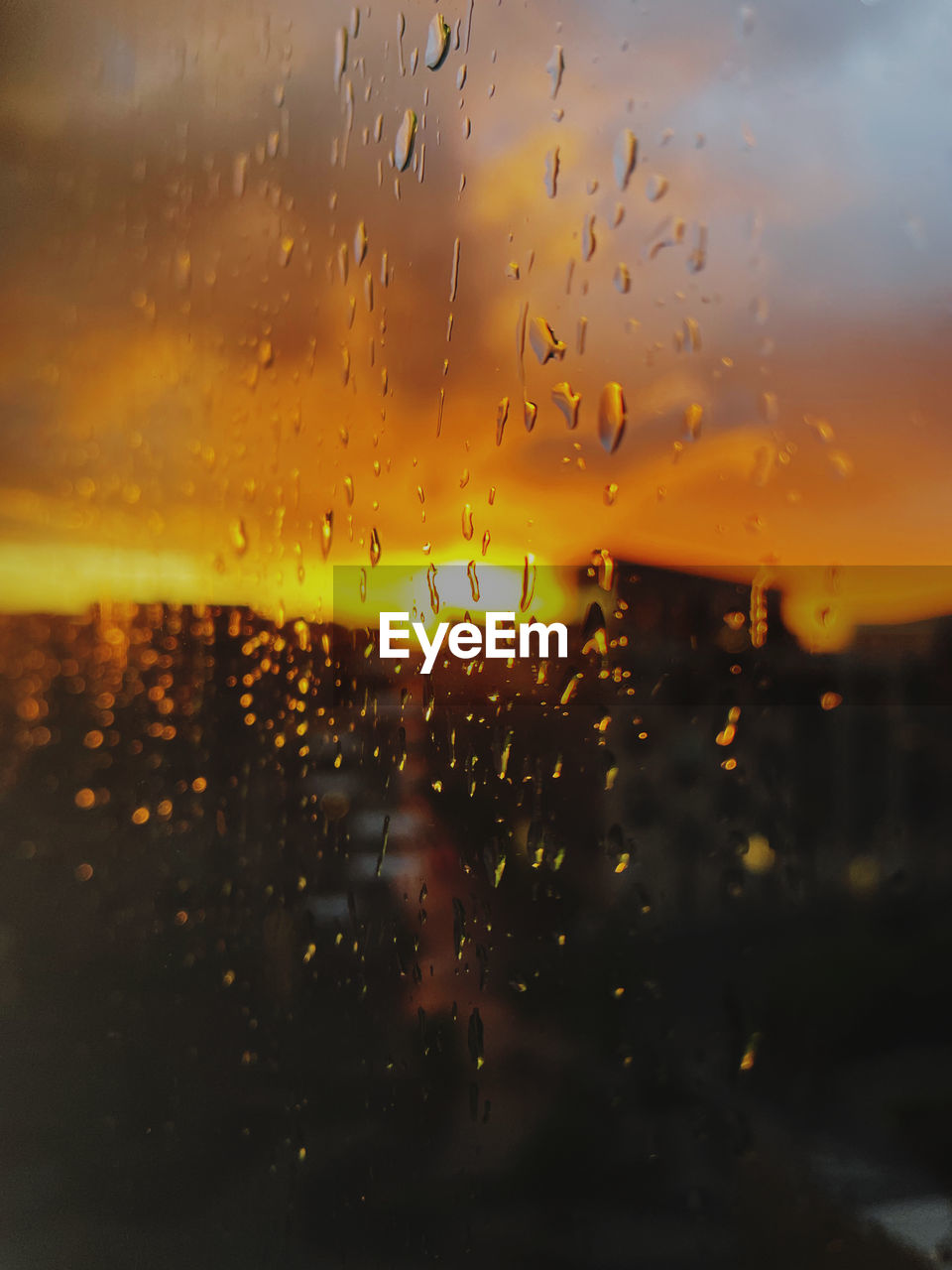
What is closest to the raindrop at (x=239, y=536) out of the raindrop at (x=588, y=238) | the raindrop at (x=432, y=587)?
the raindrop at (x=432, y=587)

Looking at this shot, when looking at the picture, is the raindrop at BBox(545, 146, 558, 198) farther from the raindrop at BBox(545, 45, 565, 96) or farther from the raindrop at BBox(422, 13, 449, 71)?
the raindrop at BBox(422, 13, 449, 71)

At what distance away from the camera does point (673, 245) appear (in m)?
0.76

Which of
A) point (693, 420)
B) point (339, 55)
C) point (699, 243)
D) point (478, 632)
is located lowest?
point (478, 632)

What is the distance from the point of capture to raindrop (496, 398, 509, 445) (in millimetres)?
812

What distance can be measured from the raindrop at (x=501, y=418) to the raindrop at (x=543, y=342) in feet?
0.16

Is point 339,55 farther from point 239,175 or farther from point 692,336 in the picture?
point 692,336

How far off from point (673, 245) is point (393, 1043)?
2.60 ft

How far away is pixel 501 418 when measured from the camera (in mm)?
813

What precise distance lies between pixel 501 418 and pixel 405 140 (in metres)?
0.31

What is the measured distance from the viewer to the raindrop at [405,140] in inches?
33.8

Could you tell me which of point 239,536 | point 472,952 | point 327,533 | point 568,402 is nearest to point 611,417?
point 568,402

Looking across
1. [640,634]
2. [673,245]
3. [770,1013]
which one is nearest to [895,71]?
[673,245]

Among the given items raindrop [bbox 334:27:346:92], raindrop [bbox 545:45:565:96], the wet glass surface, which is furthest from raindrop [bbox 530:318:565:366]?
raindrop [bbox 334:27:346:92]

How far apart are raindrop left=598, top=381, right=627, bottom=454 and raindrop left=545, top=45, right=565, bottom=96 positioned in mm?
282
